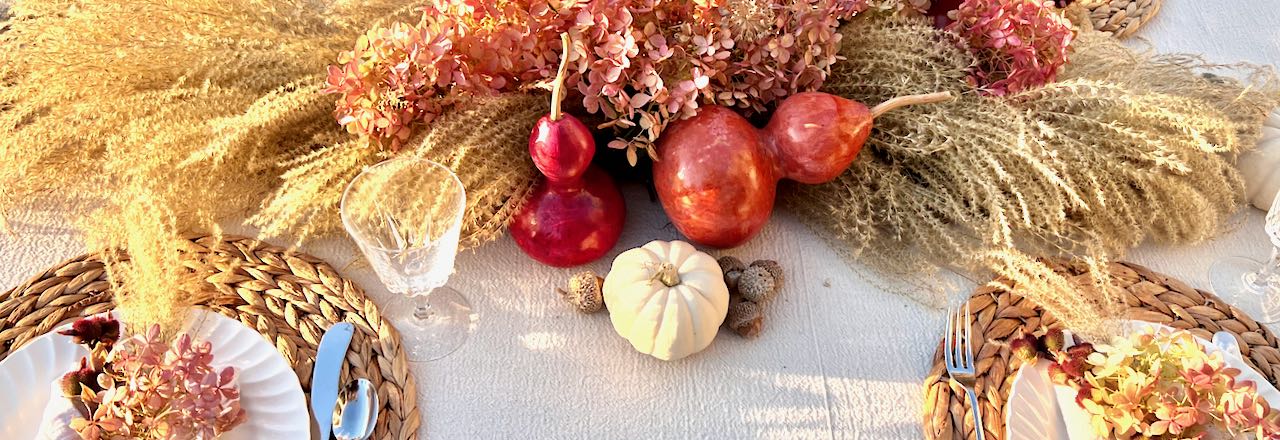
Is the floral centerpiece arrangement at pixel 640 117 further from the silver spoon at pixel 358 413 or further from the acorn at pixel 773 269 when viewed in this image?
the silver spoon at pixel 358 413

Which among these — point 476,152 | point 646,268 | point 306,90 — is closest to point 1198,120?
point 646,268

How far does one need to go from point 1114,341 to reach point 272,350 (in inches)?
30.4

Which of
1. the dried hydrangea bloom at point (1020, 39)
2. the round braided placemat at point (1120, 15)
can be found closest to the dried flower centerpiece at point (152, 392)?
the dried hydrangea bloom at point (1020, 39)

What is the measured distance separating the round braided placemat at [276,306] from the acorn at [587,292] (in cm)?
19

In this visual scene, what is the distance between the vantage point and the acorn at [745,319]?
815 millimetres

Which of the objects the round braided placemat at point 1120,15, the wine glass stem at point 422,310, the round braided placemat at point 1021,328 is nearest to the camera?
the round braided placemat at point 1021,328

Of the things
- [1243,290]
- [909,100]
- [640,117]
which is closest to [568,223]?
[640,117]

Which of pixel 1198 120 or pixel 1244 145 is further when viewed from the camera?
pixel 1244 145

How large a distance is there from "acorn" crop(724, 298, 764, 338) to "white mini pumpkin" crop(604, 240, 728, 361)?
2 cm

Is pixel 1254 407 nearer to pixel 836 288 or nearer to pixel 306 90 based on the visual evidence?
pixel 836 288

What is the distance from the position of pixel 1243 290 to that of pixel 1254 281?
0.02 metres

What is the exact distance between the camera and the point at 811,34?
88 centimetres

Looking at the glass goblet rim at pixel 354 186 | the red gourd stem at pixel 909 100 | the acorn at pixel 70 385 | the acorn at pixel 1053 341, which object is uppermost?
the red gourd stem at pixel 909 100

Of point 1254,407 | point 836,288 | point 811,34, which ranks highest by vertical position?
point 811,34
